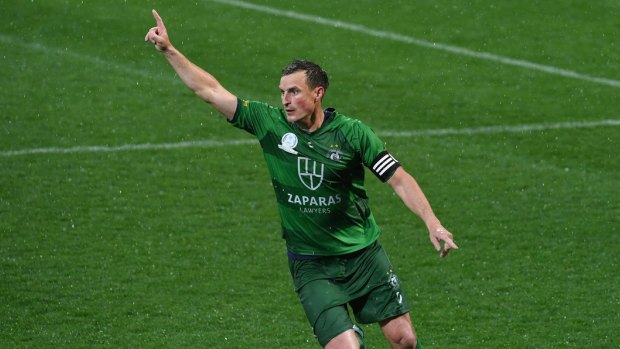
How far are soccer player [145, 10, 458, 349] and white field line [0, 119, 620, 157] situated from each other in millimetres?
6215

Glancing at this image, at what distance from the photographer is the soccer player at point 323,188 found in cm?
868

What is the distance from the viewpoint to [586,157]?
14766 mm

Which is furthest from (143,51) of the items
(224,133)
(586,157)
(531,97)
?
(586,157)

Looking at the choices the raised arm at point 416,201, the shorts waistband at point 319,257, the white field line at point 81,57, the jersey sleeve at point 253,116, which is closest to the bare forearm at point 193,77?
the jersey sleeve at point 253,116

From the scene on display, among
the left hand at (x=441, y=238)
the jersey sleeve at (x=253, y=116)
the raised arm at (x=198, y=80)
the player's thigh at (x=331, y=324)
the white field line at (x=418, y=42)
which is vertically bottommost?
the white field line at (x=418, y=42)

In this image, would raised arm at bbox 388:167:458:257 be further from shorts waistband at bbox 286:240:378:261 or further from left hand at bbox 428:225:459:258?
shorts waistband at bbox 286:240:378:261

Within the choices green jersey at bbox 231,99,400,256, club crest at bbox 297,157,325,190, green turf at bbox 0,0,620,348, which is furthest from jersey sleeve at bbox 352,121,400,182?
green turf at bbox 0,0,620,348

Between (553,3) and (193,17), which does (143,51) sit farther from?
(553,3)

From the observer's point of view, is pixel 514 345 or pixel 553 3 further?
pixel 553 3

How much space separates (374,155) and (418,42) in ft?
31.5

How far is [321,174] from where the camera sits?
28.7 feet

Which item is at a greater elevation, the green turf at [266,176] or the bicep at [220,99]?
the bicep at [220,99]

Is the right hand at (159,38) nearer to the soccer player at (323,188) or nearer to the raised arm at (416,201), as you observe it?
the soccer player at (323,188)

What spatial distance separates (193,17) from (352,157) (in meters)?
10.4
